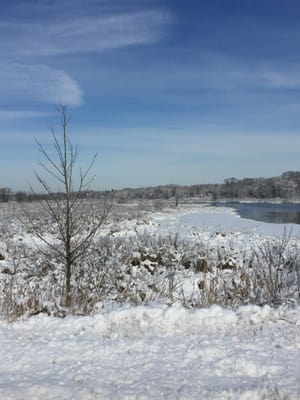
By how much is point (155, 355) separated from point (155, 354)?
23 mm

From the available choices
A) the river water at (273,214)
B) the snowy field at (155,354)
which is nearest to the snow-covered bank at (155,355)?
the snowy field at (155,354)

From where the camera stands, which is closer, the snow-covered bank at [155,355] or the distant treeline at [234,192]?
the snow-covered bank at [155,355]

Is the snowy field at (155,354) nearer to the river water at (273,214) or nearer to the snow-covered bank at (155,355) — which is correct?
the snow-covered bank at (155,355)

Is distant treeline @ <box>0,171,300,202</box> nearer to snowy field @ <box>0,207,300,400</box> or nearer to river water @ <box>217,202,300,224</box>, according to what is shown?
river water @ <box>217,202,300,224</box>

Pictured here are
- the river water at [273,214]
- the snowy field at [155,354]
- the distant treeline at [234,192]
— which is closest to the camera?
the snowy field at [155,354]

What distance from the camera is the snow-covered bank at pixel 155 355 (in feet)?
11.1

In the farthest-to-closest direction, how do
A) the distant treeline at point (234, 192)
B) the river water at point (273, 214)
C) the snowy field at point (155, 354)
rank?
the distant treeline at point (234, 192)
the river water at point (273, 214)
the snowy field at point (155, 354)

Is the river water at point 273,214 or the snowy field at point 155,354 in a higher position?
the snowy field at point 155,354

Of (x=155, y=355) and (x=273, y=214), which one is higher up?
(x=155, y=355)

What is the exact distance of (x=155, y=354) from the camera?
4.21m

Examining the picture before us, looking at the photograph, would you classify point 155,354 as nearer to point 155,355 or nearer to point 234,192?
point 155,355

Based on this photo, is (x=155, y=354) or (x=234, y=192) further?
(x=234, y=192)

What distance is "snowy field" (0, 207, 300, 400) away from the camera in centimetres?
338

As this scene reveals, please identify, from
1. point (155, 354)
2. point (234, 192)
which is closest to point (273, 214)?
point (155, 354)
